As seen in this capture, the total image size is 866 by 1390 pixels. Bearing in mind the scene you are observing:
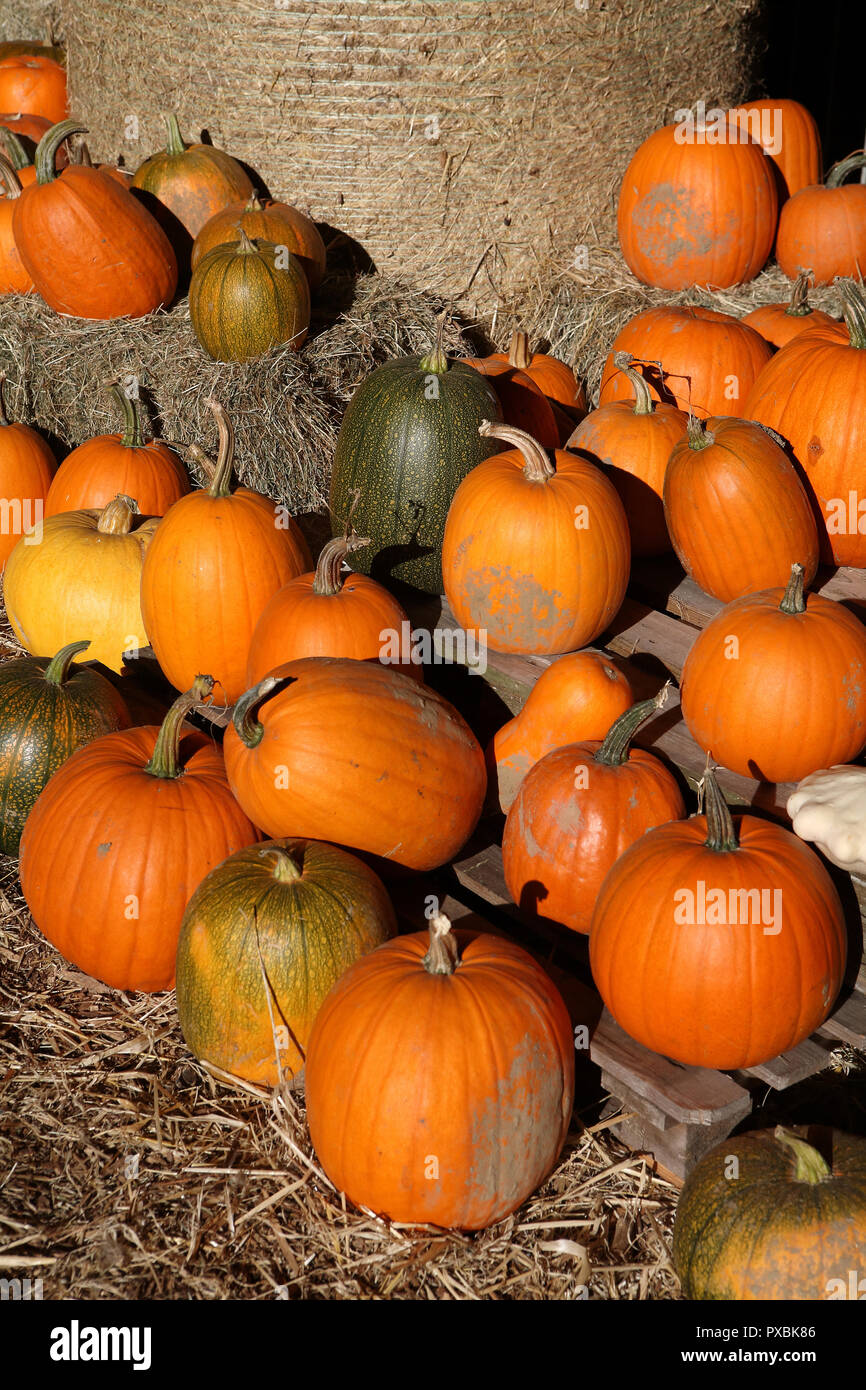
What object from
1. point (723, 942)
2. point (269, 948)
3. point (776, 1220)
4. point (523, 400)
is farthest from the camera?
point (523, 400)

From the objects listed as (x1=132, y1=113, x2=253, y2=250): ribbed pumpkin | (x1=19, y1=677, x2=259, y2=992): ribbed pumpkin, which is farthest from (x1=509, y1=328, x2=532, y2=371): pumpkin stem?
(x1=19, y1=677, x2=259, y2=992): ribbed pumpkin

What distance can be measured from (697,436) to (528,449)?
1.48 feet

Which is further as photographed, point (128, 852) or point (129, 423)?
point (129, 423)

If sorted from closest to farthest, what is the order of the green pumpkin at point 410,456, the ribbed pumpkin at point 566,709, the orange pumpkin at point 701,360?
the ribbed pumpkin at point 566,709, the green pumpkin at point 410,456, the orange pumpkin at point 701,360

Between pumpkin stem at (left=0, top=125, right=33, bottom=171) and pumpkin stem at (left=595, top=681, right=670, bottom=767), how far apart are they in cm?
414

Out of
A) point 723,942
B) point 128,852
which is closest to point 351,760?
point 128,852

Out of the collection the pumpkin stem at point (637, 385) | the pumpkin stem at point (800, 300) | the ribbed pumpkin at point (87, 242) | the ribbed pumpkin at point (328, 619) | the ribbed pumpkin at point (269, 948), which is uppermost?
the ribbed pumpkin at point (87, 242)

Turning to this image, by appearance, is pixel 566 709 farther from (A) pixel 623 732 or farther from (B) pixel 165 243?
(B) pixel 165 243

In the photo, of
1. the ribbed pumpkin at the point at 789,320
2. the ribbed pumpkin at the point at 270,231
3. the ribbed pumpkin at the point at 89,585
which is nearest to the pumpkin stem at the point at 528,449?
the ribbed pumpkin at the point at 89,585

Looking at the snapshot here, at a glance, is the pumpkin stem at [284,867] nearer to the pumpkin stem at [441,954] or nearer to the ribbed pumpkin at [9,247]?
the pumpkin stem at [441,954]

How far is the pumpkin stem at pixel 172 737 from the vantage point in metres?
2.82

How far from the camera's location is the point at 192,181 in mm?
4953

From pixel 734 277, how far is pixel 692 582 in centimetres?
185

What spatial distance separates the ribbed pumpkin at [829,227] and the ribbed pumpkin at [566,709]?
2.38 meters
